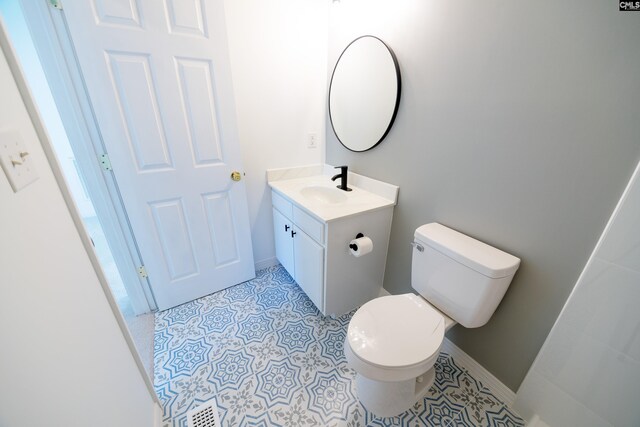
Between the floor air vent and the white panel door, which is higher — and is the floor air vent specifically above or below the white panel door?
below

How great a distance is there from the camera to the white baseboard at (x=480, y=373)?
3.96 ft

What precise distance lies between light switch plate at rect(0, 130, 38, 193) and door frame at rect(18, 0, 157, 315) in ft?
2.88

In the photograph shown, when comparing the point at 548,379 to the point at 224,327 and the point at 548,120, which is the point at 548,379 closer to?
the point at 548,120

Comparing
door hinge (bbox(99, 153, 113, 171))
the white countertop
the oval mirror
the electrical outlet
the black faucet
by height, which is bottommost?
the white countertop

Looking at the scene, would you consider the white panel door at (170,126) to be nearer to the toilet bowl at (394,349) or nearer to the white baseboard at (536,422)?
the toilet bowl at (394,349)

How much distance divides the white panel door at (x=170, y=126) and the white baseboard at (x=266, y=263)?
1.19 feet

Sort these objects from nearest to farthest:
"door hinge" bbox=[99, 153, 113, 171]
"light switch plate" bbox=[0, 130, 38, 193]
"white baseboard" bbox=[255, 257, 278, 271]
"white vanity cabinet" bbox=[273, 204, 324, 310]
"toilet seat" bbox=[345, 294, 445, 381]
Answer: "light switch plate" bbox=[0, 130, 38, 193] < "toilet seat" bbox=[345, 294, 445, 381] < "door hinge" bbox=[99, 153, 113, 171] < "white vanity cabinet" bbox=[273, 204, 324, 310] < "white baseboard" bbox=[255, 257, 278, 271]

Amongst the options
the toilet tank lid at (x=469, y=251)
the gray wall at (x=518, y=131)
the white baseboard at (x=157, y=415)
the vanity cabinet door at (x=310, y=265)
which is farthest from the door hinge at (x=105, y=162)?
the toilet tank lid at (x=469, y=251)

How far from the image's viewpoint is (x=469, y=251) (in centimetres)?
109

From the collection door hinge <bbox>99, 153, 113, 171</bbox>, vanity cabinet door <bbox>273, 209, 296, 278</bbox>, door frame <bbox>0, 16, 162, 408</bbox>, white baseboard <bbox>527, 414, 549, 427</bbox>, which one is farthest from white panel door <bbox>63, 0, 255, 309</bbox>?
white baseboard <bbox>527, 414, 549, 427</bbox>

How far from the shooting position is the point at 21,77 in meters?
0.59

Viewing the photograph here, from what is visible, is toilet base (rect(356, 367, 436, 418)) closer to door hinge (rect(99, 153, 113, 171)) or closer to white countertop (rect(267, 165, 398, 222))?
white countertop (rect(267, 165, 398, 222))

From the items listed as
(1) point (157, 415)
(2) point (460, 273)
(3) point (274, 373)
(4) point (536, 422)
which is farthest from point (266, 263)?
(4) point (536, 422)

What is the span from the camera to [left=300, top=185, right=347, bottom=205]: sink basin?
68.6 inches
